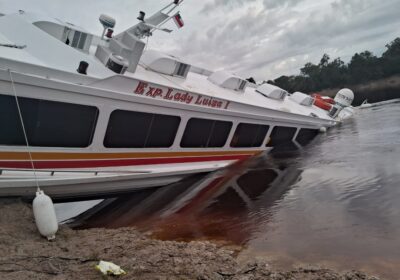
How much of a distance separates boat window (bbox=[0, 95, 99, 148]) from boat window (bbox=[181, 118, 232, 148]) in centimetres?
233

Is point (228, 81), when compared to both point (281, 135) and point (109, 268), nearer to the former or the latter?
point (281, 135)

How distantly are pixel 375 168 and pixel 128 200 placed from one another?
524 centimetres

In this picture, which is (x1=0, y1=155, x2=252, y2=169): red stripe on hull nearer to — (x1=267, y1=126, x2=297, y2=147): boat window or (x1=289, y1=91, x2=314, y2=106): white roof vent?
(x1=267, y1=126, x2=297, y2=147): boat window

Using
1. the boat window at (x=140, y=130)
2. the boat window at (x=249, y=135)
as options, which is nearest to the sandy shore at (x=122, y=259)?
the boat window at (x=140, y=130)

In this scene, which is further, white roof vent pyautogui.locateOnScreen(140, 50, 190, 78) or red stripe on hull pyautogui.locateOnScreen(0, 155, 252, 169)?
white roof vent pyautogui.locateOnScreen(140, 50, 190, 78)

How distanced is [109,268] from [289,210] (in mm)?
3247

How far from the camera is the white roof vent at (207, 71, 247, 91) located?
10906 mm

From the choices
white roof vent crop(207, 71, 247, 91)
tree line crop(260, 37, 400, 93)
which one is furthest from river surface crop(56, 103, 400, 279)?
tree line crop(260, 37, 400, 93)

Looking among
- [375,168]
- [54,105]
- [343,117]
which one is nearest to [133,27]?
[54,105]

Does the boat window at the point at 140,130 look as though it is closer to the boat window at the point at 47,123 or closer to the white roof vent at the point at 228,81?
the boat window at the point at 47,123

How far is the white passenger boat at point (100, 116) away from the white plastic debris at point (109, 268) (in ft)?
7.62

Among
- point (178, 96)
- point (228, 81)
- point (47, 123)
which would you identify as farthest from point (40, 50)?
point (228, 81)

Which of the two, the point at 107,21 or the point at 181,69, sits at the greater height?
the point at 107,21

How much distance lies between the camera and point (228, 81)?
1092 centimetres
